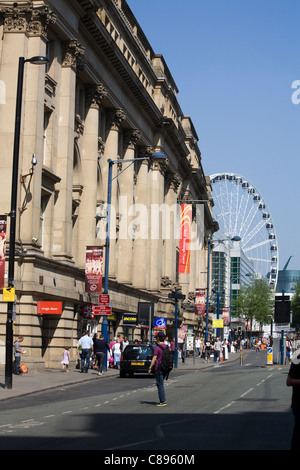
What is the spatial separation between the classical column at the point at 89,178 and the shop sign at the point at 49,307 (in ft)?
36.5

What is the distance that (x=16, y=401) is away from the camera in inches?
971

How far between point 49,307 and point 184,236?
4550 cm

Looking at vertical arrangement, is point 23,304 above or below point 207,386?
above

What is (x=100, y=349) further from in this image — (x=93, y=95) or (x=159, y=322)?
(x=159, y=322)

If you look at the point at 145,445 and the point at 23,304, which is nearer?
the point at 145,445

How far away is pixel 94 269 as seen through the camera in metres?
41.8

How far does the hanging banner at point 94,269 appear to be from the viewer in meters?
41.5

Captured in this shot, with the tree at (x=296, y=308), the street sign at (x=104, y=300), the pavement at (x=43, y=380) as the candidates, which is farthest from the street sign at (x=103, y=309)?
the tree at (x=296, y=308)

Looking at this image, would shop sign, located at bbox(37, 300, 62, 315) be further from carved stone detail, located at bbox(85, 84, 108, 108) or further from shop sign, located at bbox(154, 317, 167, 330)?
shop sign, located at bbox(154, 317, 167, 330)

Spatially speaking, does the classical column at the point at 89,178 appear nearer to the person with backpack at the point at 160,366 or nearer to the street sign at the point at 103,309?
the street sign at the point at 103,309

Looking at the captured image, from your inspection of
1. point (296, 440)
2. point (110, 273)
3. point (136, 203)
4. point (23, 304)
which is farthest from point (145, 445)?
point (136, 203)

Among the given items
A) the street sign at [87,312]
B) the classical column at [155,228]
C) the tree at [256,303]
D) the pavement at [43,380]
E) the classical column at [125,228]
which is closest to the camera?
the pavement at [43,380]

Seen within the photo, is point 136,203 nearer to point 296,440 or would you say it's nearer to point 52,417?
point 52,417

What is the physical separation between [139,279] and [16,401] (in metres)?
40.0
